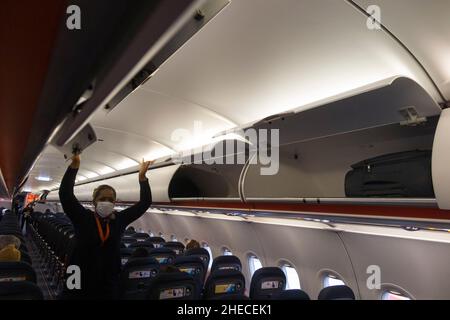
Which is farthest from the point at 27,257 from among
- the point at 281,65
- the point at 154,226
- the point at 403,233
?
the point at 154,226

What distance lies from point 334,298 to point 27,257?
4.71 meters

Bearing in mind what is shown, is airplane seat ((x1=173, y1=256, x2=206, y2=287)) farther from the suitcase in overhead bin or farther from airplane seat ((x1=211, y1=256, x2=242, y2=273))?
the suitcase in overhead bin

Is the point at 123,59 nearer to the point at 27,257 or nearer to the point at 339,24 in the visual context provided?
the point at 339,24

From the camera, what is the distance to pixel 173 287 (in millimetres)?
3498

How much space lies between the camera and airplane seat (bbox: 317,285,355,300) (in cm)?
318

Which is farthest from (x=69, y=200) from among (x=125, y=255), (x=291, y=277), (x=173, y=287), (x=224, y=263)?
(x=291, y=277)

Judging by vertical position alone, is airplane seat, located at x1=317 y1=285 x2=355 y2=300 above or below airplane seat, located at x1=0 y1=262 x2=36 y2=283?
→ below

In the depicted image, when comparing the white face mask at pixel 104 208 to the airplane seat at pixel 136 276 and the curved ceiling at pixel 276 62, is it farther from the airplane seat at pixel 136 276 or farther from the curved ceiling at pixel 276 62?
the airplane seat at pixel 136 276

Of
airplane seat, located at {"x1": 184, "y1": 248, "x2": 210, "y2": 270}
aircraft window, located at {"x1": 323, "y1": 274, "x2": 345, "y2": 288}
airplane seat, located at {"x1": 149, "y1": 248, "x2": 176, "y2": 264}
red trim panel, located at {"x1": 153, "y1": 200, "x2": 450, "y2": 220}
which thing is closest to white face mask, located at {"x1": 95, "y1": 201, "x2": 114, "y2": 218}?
red trim panel, located at {"x1": 153, "y1": 200, "x2": 450, "y2": 220}

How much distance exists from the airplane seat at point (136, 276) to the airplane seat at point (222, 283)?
1157mm

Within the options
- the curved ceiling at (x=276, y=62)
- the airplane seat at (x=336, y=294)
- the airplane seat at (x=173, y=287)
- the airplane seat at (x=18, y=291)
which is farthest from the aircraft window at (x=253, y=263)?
the airplane seat at (x=18, y=291)

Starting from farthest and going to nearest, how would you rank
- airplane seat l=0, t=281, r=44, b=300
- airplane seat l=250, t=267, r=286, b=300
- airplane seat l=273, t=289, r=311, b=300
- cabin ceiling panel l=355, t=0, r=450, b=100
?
airplane seat l=250, t=267, r=286, b=300 < airplane seat l=273, t=289, r=311, b=300 < airplane seat l=0, t=281, r=44, b=300 < cabin ceiling panel l=355, t=0, r=450, b=100

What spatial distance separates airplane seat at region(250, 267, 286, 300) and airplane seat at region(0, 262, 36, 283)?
8.59 ft

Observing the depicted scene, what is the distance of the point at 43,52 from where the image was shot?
196 centimetres
